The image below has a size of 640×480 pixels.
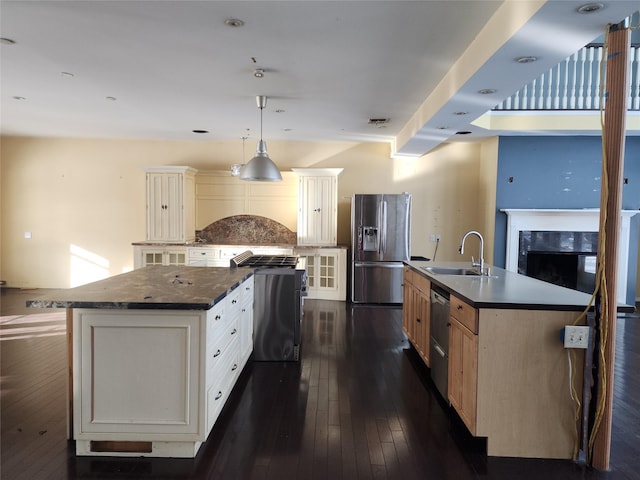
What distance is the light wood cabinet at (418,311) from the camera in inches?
129

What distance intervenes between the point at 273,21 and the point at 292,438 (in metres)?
2.62

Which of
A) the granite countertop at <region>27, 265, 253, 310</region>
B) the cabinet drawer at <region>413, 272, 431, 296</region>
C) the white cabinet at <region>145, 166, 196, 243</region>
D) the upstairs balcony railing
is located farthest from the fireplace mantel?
the white cabinet at <region>145, 166, 196, 243</region>

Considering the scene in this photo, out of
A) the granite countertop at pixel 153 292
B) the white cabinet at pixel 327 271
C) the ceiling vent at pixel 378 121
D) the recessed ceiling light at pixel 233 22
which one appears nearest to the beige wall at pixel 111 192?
the white cabinet at pixel 327 271

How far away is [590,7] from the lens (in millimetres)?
1999

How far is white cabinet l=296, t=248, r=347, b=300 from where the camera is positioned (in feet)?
20.3

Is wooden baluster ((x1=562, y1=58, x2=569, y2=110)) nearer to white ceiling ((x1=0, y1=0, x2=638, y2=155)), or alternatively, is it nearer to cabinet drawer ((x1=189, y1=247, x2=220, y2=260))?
white ceiling ((x1=0, y1=0, x2=638, y2=155))

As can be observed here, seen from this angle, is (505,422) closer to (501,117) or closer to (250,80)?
(250,80)

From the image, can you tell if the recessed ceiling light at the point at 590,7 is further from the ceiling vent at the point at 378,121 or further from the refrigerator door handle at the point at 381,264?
the refrigerator door handle at the point at 381,264

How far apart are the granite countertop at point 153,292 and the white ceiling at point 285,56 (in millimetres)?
1734

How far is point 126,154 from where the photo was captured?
267 inches

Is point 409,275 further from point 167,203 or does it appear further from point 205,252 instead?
point 167,203

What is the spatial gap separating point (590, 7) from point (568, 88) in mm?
4075

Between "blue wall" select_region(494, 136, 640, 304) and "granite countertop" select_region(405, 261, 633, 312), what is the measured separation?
3140 millimetres

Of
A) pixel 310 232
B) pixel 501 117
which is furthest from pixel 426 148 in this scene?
pixel 310 232
